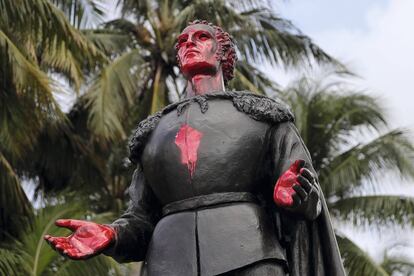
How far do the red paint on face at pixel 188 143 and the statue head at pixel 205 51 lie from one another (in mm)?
390

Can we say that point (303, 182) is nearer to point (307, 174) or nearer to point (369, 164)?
point (307, 174)

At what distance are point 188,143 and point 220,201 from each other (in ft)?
1.08

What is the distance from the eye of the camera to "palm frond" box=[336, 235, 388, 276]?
1744 centimetres

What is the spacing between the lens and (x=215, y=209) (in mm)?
4789

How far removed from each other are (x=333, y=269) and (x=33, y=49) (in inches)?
475

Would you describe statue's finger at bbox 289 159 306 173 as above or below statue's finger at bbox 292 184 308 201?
above

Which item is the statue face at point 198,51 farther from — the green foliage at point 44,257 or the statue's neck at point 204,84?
the green foliage at point 44,257

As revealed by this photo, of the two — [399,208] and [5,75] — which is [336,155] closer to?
[399,208]

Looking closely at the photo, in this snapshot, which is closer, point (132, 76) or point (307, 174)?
point (307, 174)

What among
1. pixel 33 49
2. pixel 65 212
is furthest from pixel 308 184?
pixel 33 49

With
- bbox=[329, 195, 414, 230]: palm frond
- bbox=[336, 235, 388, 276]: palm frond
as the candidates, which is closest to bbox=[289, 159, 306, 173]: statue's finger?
bbox=[336, 235, 388, 276]: palm frond

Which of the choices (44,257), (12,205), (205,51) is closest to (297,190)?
(205,51)

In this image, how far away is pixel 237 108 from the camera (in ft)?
16.5

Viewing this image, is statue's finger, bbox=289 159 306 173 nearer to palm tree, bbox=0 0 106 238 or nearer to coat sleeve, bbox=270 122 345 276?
coat sleeve, bbox=270 122 345 276
